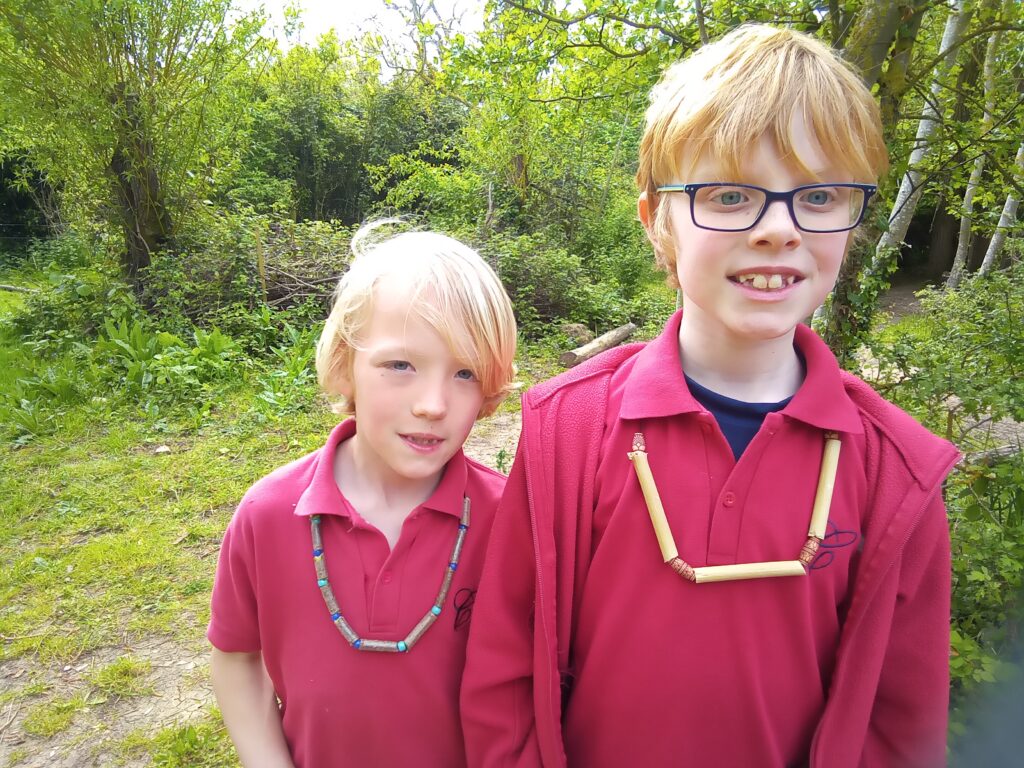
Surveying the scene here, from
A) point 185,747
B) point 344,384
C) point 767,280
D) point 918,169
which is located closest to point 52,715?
point 185,747

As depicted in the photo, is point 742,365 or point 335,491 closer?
point 742,365

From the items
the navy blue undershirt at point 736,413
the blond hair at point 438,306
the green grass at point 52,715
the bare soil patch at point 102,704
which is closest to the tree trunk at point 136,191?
the bare soil patch at point 102,704

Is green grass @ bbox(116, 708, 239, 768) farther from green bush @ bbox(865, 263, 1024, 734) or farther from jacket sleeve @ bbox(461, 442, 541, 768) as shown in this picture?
green bush @ bbox(865, 263, 1024, 734)

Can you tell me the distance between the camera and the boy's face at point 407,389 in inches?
50.4

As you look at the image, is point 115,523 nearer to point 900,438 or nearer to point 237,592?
point 237,592

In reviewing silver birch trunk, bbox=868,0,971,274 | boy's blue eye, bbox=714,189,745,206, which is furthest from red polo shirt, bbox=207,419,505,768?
silver birch trunk, bbox=868,0,971,274

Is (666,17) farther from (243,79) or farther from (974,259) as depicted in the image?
(974,259)

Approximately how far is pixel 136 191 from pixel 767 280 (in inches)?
312

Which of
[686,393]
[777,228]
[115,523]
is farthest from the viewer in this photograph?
[115,523]

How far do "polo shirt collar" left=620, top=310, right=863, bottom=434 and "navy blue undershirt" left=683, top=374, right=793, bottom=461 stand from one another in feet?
0.15

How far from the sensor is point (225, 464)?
482 cm

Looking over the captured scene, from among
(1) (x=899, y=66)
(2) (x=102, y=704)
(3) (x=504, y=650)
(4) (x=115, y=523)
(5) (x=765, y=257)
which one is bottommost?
(2) (x=102, y=704)

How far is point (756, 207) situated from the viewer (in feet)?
3.47

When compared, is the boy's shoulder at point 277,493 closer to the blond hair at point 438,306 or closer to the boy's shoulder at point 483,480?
the blond hair at point 438,306
